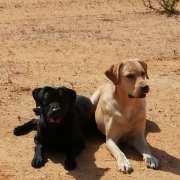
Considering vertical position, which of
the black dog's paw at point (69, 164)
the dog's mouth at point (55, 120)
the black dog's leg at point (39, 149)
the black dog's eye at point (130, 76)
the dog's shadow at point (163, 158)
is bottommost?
the dog's shadow at point (163, 158)

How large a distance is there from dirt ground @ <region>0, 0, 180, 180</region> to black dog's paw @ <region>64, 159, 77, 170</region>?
6 centimetres

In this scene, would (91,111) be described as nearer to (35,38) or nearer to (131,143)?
(131,143)

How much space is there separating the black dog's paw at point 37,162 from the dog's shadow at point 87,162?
170mm

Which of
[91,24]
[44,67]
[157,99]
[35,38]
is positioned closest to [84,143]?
[157,99]

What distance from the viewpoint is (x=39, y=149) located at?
20.0 feet

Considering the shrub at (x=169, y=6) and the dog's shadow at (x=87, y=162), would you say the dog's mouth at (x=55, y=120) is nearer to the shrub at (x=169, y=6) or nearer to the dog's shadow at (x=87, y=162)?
the dog's shadow at (x=87, y=162)

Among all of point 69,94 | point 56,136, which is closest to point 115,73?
point 69,94

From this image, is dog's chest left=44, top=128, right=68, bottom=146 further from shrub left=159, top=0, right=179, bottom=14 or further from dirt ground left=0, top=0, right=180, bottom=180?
shrub left=159, top=0, right=179, bottom=14

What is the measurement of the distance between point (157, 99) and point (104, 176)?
2.32 metres

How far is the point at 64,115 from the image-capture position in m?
6.03

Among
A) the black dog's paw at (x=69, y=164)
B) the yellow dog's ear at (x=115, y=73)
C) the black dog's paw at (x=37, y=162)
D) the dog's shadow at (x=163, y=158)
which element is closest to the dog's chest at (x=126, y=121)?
the dog's shadow at (x=163, y=158)

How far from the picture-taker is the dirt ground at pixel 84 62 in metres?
6.04

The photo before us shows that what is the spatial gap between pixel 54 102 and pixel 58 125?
0.30m

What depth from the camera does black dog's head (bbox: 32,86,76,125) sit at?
5883mm
